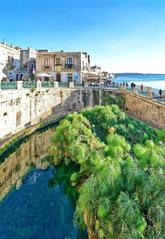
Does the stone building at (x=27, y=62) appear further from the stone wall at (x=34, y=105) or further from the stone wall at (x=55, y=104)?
the stone wall at (x=55, y=104)

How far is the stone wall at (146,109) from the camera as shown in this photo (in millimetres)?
30325

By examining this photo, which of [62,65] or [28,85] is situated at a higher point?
[62,65]

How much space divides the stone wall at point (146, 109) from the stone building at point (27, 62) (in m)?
21.3

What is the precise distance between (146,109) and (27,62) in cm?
2736

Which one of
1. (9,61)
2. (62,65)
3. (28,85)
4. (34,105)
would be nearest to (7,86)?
(28,85)

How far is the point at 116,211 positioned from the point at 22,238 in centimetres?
727

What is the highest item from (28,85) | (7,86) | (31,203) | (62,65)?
(62,65)

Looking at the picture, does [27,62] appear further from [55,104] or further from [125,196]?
[125,196]

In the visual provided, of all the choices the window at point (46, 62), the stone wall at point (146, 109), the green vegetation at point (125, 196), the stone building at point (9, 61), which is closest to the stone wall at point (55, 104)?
the stone wall at point (146, 109)

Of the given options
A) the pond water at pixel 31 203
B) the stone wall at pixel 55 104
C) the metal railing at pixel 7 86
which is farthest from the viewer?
the metal railing at pixel 7 86

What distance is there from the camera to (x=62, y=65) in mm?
47969

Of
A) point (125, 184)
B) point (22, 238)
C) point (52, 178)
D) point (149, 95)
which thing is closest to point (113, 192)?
point (125, 184)

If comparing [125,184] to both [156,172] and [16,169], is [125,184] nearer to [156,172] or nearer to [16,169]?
[156,172]

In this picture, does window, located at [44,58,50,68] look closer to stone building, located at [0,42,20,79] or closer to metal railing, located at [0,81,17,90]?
stone building, located at [0,42,20,79]
